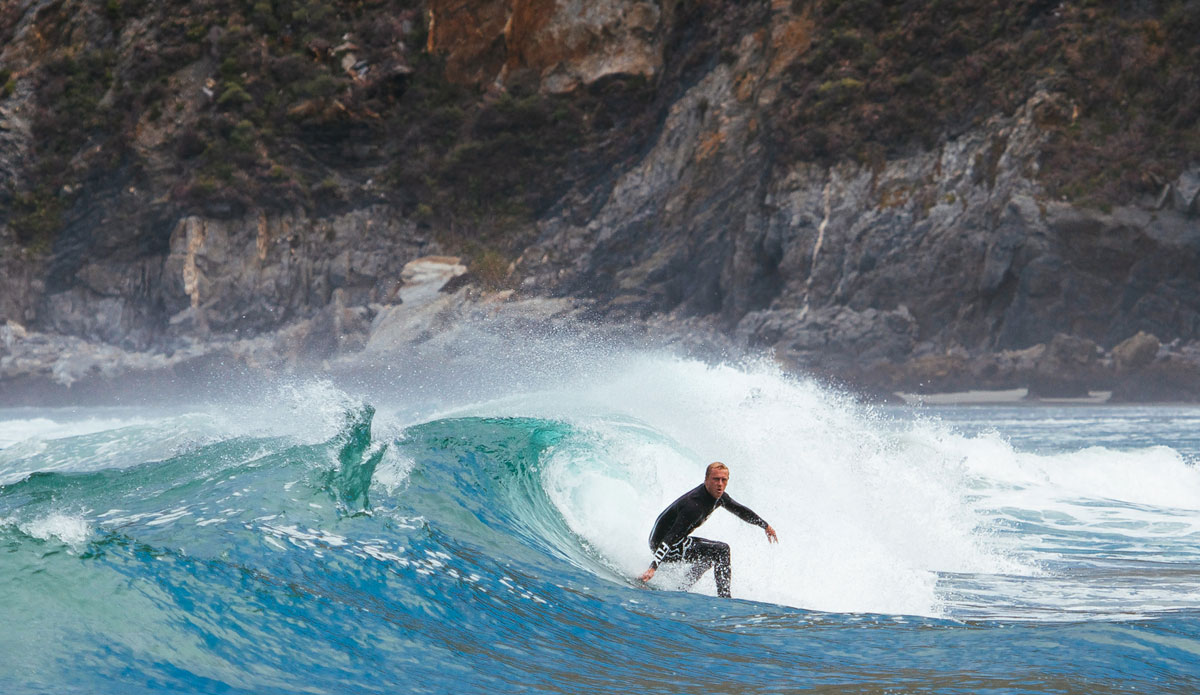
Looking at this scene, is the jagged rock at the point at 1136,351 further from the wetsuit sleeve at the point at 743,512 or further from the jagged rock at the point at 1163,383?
the wetsuit sleeve at the point at 743,512

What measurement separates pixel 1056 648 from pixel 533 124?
41.6 m

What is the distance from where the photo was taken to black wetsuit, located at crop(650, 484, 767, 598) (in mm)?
5637

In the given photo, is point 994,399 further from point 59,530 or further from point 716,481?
point 59,530

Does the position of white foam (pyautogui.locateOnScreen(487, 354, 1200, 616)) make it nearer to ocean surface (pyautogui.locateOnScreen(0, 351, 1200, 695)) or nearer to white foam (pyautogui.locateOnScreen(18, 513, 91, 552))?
ocean surface (pyautogui.locateOnScreen(0, 351, 1200, 695))

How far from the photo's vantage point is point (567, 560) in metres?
6.20

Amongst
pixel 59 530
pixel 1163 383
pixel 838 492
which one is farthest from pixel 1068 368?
pixel 59 530

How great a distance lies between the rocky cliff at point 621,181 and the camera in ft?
97.1

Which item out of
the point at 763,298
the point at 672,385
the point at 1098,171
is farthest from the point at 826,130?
the point at 672,385

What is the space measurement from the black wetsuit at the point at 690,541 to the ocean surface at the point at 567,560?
0.62 feet

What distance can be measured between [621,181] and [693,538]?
3574cm

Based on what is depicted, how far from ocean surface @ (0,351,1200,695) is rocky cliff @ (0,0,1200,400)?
1968cm

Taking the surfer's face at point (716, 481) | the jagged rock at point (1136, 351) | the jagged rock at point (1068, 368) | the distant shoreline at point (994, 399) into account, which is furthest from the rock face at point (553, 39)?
the surfer's face at point (716, 481)

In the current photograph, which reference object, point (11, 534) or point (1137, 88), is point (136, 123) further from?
point (11, 534)

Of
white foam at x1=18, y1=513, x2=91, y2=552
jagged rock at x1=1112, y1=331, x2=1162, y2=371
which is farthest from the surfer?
jagged rock at x1=1112, y1=331, x2=1162, y2=371
